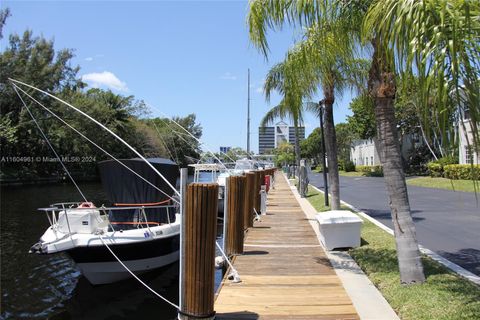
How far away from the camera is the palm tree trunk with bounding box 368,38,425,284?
22.8ft

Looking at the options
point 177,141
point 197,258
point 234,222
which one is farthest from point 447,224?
point 177,141

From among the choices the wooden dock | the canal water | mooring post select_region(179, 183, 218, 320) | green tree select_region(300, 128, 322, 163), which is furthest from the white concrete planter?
green tree select_region(300, 128, 322, 163)

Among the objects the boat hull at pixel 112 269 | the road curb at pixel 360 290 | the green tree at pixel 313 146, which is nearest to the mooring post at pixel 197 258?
the road curb at pixel 360 290

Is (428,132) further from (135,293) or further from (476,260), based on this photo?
(135,293)

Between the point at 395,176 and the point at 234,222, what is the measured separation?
405 centimetres

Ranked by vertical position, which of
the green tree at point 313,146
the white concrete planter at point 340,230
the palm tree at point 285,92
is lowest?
the white concrete planter at point 340,230

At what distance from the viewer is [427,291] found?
6473mm

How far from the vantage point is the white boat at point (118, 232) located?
31.7 ft

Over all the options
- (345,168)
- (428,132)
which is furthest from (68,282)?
(345,168)

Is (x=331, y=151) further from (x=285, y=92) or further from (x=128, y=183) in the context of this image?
(x=128, y=183)

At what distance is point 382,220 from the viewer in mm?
15641

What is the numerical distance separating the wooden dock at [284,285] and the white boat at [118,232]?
2051 millimetres

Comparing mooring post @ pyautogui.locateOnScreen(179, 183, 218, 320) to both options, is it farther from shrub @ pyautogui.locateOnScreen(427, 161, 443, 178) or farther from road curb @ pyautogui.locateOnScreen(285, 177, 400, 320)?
shrub @ pyautogui.locateOnScreen(427, 161, 443, 178)

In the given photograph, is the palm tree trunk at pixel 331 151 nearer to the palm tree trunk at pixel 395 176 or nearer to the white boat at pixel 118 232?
the white boat at pixel 118 232
